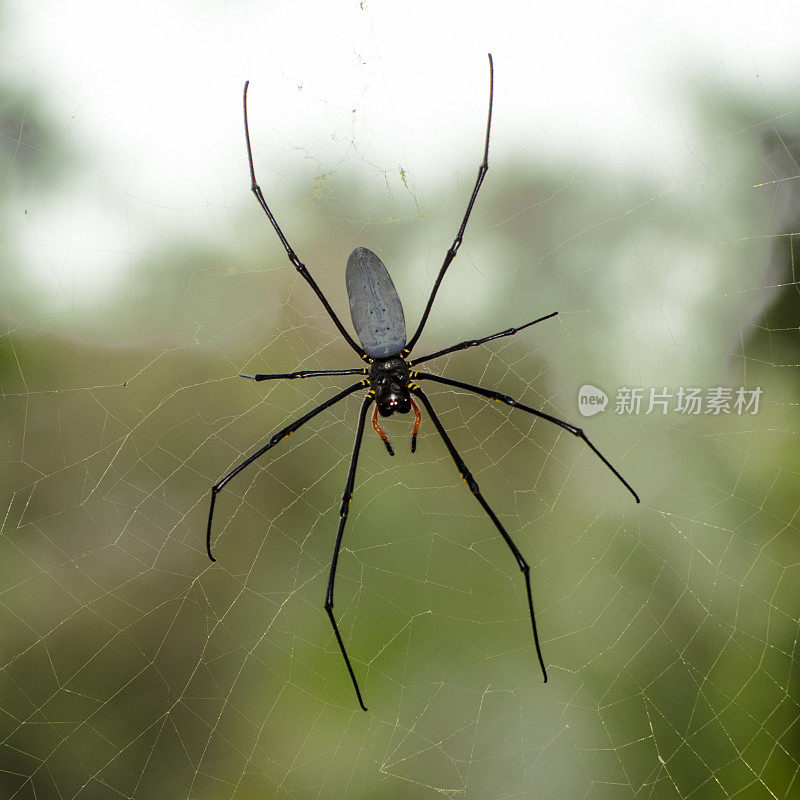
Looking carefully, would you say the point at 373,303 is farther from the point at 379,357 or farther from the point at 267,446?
the point at 267,446

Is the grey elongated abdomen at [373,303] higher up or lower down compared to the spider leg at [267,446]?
higher up

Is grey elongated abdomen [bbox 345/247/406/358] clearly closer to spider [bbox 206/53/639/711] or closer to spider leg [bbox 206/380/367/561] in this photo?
spider [bbox 206/53/639/711]

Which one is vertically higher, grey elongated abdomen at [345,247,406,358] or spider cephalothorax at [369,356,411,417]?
grey elongated abdomen at [345,247,406,358]

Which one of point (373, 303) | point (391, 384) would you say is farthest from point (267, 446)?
point (373, 303)

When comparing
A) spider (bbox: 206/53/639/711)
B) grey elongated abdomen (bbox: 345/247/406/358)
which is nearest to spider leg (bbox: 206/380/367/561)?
spider (bbox: 206/53/639/711)

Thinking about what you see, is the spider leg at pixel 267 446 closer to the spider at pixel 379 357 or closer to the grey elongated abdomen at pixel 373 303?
the spider at pixel 379 357

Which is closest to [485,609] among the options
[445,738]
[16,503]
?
[445,738]

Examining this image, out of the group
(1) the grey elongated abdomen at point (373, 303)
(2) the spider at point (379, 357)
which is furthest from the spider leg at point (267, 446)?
(1) the grey elongated abdomen at point (373, 303)

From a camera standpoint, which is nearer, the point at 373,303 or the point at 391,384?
the point at 373,303
